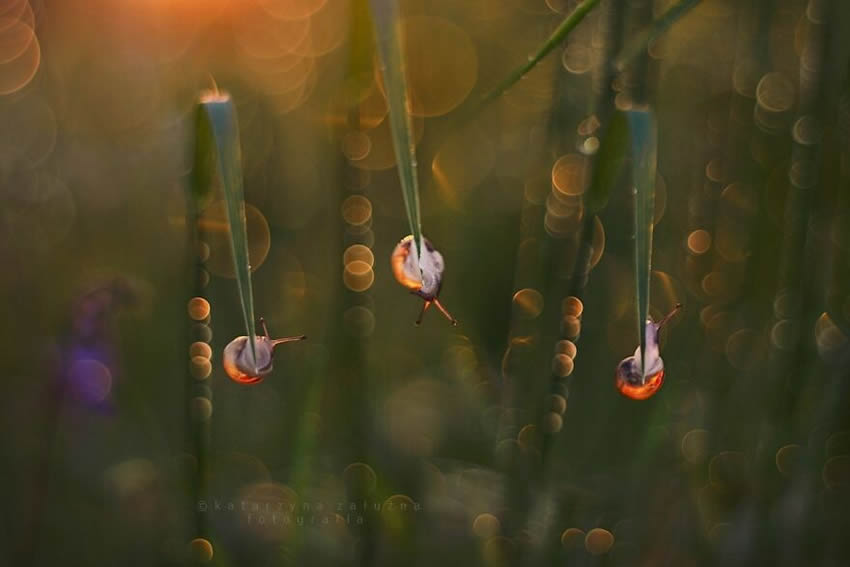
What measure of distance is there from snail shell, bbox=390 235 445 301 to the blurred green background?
19 cm

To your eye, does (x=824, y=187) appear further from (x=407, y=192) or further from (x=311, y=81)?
(x=311, y=81)

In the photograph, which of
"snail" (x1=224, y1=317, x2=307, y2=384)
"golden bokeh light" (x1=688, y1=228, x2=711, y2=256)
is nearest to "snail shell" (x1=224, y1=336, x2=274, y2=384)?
"snail" (x1=224, y1=317, x2=307, y2=384)

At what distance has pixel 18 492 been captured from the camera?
876 mm

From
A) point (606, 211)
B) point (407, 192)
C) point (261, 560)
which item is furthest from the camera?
point (606, 211)

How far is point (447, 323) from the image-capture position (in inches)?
48.8

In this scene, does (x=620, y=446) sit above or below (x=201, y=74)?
below

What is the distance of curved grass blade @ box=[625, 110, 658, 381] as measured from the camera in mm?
503

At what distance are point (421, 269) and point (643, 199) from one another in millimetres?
124

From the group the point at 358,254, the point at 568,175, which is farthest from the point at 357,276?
the point at 568,175

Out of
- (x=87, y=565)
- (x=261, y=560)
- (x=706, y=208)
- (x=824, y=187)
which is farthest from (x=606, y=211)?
(x=87, y=565)

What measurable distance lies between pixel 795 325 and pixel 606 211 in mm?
358

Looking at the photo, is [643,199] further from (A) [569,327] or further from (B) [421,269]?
(A) [569,327]

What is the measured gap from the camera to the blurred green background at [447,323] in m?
0.85

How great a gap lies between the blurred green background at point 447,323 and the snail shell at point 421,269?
7.5 inches
